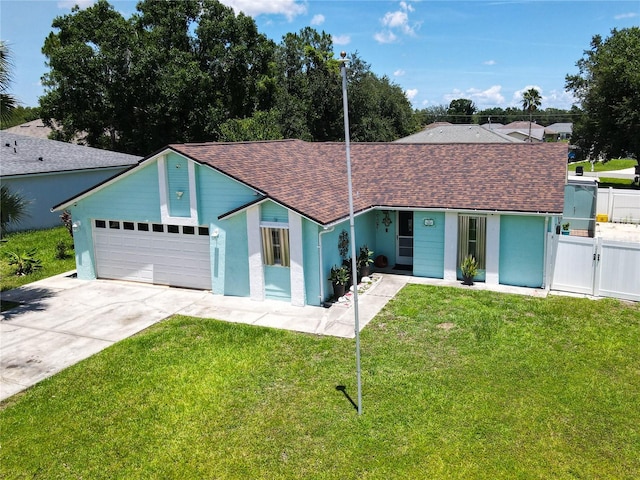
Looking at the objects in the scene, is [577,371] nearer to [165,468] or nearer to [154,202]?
[165,468]

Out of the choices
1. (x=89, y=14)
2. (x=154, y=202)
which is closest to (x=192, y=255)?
(x=154, y=202)

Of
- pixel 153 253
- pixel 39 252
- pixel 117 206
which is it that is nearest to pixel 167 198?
pixel 153 253

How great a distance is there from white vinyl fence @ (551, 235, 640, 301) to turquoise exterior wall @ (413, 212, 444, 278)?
3.44 m

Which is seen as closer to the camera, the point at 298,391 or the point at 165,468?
the point at 165,468

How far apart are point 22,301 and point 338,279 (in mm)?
9901

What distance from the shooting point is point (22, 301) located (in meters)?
15.9

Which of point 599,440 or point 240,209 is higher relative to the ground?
point 240,209

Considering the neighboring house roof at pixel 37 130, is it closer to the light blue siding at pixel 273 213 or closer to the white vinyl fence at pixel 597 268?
the light blue siding at pixel 273 213

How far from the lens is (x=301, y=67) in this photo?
51.8 meters

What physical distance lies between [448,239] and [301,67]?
40013 millimetres

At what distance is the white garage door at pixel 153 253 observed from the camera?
16.5 metres

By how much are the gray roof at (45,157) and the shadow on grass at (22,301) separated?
9.82m

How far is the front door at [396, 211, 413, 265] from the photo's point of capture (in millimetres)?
17891

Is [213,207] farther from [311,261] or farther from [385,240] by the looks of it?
[385,240]
